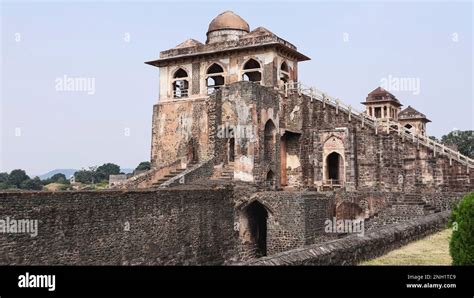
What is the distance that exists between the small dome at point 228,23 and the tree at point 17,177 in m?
64.5

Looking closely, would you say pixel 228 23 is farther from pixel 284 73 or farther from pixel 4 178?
pixel 4 178

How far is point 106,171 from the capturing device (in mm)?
101000

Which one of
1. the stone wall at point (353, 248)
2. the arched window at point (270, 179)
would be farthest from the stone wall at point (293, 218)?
the stone wall at point (353, 248)

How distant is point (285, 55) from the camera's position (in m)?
30.6

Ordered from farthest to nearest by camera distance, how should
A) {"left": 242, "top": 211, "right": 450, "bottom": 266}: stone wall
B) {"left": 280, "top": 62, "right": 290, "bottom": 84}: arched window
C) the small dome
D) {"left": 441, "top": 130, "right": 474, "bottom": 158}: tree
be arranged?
1. {"left": 441, "top": 130, "right": 474, "bottom": 158}: tree
2. the small dome
3. {"left": 280, "top": 62, "right": 290, "bottom": 84}: arched window
4. {"left": 242, "top": 211, "right": 450, "bottom": 266}: stone wall

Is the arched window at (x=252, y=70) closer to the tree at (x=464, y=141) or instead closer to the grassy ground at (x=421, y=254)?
the grassy ground at (x=421, y=254)

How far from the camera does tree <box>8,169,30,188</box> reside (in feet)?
284

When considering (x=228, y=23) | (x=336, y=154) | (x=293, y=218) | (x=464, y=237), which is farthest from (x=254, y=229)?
(x=228, y=23)

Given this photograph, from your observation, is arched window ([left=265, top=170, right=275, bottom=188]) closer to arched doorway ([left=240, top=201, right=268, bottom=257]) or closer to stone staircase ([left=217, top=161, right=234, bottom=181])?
stone staircase ([left=217, top=161, right=234, bottom=181])

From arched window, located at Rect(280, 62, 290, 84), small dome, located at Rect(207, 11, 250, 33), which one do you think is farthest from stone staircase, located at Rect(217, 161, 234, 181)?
small dome, located at Rect(207, 11, 250, 33)

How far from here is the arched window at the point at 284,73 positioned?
3006 centimetres

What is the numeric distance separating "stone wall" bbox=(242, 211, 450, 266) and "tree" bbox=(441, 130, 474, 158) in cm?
5774
